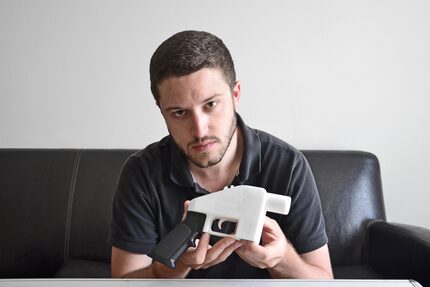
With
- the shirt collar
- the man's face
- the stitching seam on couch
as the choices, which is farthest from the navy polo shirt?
the stitching seam on couch

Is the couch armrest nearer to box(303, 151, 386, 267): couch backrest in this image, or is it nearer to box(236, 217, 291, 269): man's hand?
box(303, 151, 386, 267): couch backrest

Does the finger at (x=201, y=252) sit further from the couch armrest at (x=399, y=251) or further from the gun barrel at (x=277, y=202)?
the couch armrest at (x=399, y=251)

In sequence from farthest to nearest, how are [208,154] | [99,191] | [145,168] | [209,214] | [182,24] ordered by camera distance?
[182,24] < [99,191] < [145,168] < [208,154] < [209,214]

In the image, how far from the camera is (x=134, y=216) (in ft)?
3.25

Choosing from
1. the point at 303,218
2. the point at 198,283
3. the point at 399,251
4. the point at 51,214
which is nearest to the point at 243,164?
the point at 303,218

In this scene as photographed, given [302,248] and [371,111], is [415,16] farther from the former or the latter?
[302,248]

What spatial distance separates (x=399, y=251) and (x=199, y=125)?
858 millimetres

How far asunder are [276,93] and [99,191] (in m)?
0.84

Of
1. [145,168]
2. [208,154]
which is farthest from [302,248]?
[145,168]

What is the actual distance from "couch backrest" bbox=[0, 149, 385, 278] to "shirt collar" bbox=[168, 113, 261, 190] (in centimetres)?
59

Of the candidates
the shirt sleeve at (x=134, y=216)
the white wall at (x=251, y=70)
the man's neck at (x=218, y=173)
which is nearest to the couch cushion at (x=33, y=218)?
the white wall at (x=251, y=70)

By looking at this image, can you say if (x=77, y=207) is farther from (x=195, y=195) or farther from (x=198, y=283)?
(x=198, y=283)

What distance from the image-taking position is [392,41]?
5.32ft

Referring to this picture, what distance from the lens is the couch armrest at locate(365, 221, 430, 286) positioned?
3.75 feet
